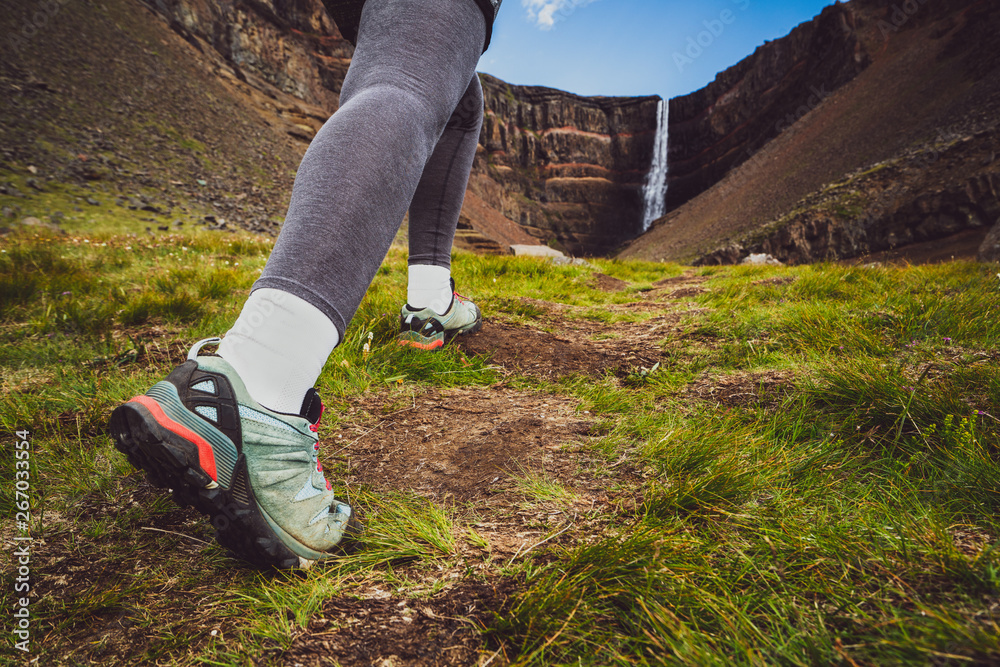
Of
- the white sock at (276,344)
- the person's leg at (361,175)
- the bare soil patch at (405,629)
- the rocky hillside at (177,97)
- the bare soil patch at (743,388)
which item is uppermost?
the rocky hillside at (177,97)

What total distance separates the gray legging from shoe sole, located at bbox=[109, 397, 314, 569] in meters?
0.35

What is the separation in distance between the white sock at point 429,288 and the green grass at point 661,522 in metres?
0.30

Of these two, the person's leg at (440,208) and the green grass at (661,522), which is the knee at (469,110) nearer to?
the person's leg at (440,208)

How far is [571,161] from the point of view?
63.8 m

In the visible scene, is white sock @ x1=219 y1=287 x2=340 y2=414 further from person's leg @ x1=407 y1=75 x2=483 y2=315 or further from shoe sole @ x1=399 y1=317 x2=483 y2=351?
person's leg @ x1=407 y1=75 x2=483 y2=315

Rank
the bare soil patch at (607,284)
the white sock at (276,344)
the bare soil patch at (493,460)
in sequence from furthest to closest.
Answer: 1. the bare soil patch at (607,284)
2. the bare soil patch at (493,460)
3. the white sock at (276,344)

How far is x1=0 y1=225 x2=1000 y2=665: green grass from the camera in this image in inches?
25.4

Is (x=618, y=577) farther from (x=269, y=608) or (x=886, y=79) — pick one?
(x=886, y=79)

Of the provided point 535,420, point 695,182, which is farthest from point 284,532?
point 695,182

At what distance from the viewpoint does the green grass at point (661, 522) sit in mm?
646

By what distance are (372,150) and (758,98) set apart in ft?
213

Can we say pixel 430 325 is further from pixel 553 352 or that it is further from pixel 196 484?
pixel 196 484

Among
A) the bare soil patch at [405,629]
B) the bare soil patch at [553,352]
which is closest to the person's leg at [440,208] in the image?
the bare soil patch at [553,352]

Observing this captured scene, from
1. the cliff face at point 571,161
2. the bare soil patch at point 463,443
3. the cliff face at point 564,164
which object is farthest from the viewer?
the cliff face at point 571,161
